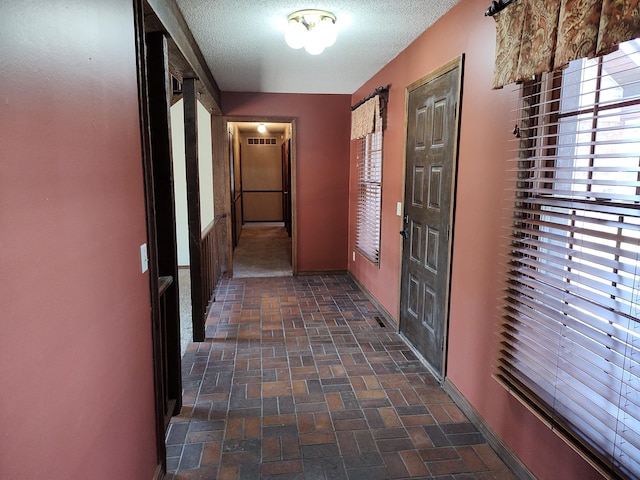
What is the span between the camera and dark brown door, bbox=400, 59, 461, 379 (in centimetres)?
269

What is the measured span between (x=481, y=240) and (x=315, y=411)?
141cm

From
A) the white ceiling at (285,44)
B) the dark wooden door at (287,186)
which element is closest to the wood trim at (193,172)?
the white ceiling at (285,44)

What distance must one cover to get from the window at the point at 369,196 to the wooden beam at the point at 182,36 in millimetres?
1771

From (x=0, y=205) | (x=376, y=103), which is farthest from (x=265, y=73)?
(x=0, y=205)

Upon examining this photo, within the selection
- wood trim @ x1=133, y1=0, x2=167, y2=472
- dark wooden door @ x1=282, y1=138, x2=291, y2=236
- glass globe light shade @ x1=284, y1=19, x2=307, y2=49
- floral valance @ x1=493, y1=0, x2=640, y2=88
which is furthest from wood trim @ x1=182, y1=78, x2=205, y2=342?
dark wooden door @ x1=282, y1=138, x2=291, y2=236

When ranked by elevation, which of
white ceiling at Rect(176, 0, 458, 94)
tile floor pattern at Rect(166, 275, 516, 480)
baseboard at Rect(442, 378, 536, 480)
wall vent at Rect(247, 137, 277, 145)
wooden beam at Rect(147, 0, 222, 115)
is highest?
white ceiling at Rect(176, 0, 458, 94)

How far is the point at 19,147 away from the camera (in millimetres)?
847

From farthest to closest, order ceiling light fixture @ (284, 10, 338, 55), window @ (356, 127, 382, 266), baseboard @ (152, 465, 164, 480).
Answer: window @ (356, 127, 382, 266), ceiling light fixture @ (284, 10, 338, 55), baseboard @ (152, 465, 164, 480)

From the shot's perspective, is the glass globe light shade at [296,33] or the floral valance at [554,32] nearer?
the floral valance at [554,32]

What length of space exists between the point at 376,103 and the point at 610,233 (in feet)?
9.79

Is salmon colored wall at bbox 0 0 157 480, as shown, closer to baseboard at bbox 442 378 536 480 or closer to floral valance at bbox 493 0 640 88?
floral valance at bbox 493 0 640 88

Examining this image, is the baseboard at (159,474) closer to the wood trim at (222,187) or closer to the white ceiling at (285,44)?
the white ceiling at (285,44)

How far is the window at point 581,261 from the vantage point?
1.35 meters

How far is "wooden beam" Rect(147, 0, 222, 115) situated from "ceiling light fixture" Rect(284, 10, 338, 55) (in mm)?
707
